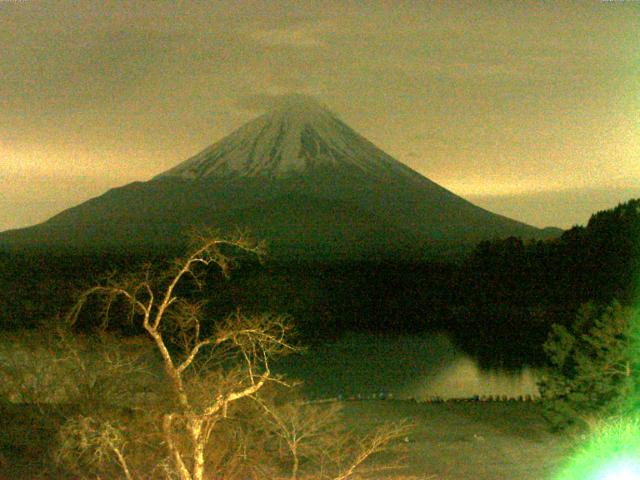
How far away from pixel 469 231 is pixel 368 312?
46.0 meters

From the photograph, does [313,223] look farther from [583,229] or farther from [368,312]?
[583,229]

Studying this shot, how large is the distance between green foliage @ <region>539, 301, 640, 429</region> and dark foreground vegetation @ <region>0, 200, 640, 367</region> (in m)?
9.13

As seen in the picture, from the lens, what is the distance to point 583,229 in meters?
33.1

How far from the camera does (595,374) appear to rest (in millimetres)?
10289

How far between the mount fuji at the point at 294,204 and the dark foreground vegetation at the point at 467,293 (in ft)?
85.0

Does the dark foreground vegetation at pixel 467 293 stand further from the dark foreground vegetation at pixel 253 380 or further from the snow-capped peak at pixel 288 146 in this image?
the snow-capped peak at pixel 288 146

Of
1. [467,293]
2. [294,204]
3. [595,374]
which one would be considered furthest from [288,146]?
[595,374]

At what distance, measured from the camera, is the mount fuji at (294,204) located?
8375cm

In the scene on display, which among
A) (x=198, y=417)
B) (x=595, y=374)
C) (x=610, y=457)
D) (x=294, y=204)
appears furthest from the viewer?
(x=294, y=204)

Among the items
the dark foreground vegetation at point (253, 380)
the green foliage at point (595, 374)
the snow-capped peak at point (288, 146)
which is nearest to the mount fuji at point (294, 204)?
the snow-capped peak at point (288, 146)

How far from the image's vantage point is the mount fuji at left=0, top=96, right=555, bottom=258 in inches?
3297

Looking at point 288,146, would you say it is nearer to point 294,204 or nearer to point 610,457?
point 294,204

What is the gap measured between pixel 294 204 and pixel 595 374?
265 ft

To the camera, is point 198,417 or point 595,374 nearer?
point 198,417
